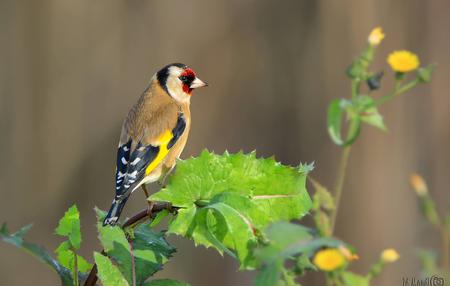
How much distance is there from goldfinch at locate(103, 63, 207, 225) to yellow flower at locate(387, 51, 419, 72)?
4.19 ft

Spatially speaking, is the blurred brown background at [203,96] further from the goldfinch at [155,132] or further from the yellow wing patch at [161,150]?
the yellow wing patch at [161,150]

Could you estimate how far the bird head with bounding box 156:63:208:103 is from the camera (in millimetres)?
4316

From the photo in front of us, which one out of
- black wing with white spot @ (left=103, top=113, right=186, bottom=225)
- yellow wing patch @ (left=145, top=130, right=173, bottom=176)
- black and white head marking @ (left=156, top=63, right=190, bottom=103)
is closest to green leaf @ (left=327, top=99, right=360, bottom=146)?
black wing with white spot @ (left=103, top=113, right=186, bottom=225)

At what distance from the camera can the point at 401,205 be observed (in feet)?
26.3

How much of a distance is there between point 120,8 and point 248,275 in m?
2.46

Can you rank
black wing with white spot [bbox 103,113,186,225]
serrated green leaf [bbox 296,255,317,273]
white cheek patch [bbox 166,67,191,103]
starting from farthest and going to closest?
white cheek patch [bbox 166,67,191,103]
black wing with white spot [bbox 103,113,186,225]
serrated green leaf [bbox 296,255,317,273]

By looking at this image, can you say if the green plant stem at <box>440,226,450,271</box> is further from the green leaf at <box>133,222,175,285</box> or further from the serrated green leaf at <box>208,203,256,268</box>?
the green leaf at <box>133,222,175,285</box>

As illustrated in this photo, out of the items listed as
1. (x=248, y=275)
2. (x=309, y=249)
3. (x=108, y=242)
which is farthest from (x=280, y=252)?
(x=248, y=275)

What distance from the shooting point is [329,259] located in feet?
4.03

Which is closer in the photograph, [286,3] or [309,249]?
[309,249]

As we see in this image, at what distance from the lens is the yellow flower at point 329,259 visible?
1225 mm

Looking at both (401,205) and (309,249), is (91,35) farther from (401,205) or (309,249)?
(309,249)

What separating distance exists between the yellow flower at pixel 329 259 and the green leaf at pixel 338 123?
15.4 inches

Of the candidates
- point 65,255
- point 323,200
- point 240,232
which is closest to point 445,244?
point 323,200
